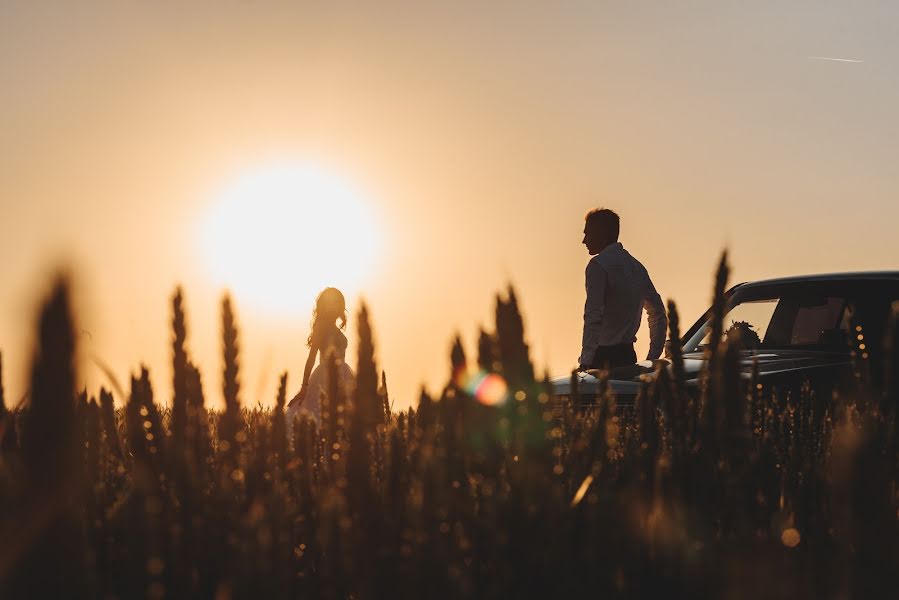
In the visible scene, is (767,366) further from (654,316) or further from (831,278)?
(654,316)

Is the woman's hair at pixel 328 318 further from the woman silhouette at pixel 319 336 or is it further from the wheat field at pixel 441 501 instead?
the wheat field at pixel 441 501

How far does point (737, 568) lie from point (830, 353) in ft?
18.1

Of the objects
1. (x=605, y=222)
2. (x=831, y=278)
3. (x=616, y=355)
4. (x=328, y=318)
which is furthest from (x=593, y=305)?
(x=328, y=318)

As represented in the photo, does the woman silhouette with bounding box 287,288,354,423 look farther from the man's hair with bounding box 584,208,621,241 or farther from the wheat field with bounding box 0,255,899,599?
the wheat field with bounding box 0,255,899,599

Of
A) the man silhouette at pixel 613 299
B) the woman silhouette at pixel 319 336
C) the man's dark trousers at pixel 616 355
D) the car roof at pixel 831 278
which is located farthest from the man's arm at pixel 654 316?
the woman silhouette at pixel 319 336

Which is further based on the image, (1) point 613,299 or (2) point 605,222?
(2) point 605,222

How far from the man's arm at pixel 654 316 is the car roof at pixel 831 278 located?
772mm

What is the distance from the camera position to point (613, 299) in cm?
842

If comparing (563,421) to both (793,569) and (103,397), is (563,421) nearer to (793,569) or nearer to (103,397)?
(793,569)

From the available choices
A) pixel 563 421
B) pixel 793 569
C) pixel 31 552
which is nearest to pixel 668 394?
pixel 563 421

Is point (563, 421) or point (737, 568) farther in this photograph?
point (563, 421)

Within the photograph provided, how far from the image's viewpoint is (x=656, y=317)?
8.88 metres

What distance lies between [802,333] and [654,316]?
1377 millimetres

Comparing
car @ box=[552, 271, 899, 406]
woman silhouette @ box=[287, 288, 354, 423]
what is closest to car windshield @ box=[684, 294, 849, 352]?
car @ box=[552, 271, 899, 406]
